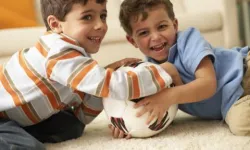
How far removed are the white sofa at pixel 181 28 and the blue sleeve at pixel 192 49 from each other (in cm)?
83

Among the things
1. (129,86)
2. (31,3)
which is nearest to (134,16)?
(129,86)

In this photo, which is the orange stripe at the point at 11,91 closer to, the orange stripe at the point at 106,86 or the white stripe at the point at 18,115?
the white stripe at the point at 18,115

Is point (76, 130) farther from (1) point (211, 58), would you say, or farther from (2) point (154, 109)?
(1) point (211, 58)

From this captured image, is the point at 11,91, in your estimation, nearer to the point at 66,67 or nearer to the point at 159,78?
the point at 66,67

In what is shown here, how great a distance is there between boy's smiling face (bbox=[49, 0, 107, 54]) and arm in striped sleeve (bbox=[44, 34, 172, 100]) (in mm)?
80

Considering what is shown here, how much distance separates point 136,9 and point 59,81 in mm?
341

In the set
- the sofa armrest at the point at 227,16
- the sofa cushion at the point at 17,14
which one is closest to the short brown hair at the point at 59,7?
the sofa cushion at the point at 17,14

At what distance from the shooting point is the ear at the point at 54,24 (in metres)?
0.95

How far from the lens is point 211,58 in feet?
3.11

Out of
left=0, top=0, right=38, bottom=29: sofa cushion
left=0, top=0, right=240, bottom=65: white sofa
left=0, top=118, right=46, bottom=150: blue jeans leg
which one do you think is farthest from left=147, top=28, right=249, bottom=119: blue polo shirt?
left=0, top=0, right=38, bottom=29: sofa cushion

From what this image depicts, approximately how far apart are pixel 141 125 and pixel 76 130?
219mm

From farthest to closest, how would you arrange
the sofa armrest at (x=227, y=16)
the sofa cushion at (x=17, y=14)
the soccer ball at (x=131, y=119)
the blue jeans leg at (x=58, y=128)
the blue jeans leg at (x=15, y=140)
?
the sofa armrest at (x=227, y=16) < the sofa cushion at (x=17, y=14) < the blue jeans leg at (x=58, y=128) < the soccer ball at (x=131, y=119) < the blue jeans leg at (x=15, y=140)

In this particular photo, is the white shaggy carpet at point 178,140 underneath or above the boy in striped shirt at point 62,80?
underneath

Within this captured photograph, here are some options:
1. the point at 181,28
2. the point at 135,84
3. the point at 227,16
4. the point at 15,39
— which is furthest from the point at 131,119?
the point at 227,16
